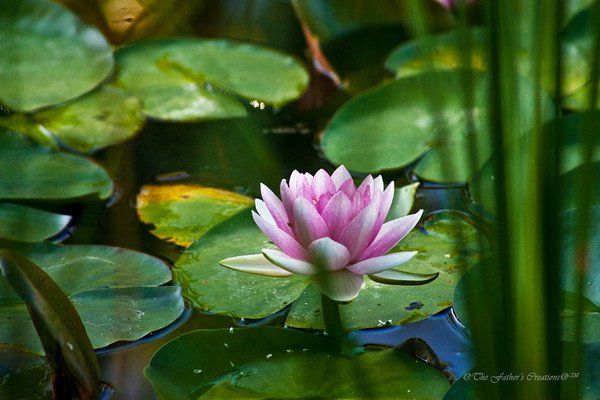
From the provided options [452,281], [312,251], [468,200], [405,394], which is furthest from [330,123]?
[405,394]

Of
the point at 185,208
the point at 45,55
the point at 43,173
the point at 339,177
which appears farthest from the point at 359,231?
the point at 45,55

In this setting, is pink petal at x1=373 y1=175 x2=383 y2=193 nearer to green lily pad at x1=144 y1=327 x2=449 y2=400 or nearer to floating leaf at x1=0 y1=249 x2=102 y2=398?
green lily pad at x1=144 y1=327 x2=449 y2=400

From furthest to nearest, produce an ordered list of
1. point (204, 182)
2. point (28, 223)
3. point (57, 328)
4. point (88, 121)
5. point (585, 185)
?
1. point (88, 121)
2. point (204, 182)
3. point (28, 223)
4. point (57, 328)
5. point (585, 185)

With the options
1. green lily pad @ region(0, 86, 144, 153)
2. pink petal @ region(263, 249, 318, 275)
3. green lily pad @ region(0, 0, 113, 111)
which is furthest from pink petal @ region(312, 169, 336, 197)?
green lily pad @ region(0, 0, 113, 111)

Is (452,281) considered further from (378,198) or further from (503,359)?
(503,359)

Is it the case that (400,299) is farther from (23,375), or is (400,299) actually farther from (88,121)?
(88,121)

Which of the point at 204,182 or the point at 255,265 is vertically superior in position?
the point at 255,265

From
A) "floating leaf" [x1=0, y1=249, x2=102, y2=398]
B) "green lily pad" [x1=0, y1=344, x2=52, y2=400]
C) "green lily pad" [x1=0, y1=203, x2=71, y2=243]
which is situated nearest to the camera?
"floating leaf" [x1=0, y1=249, x2=102, y2=398]
